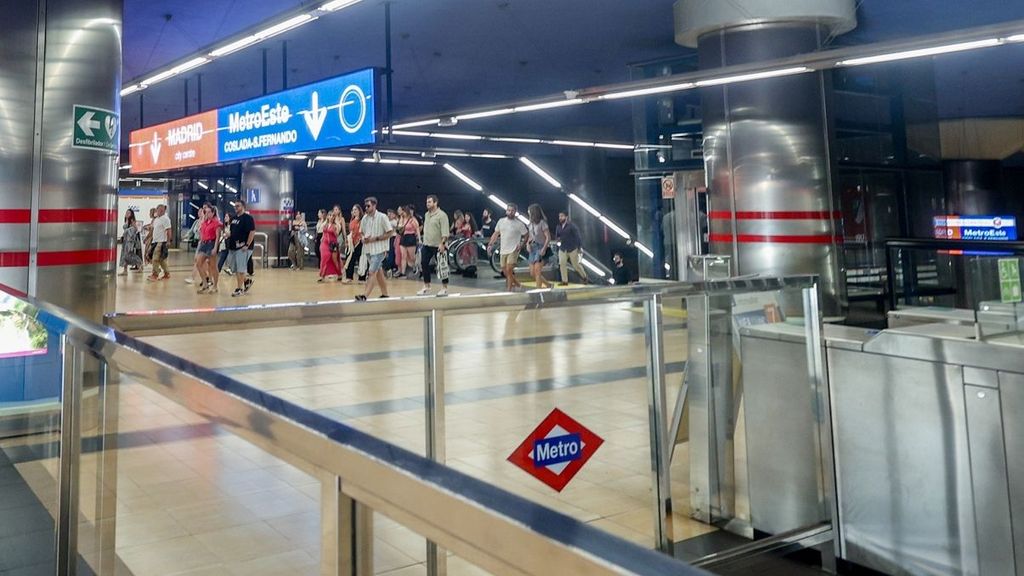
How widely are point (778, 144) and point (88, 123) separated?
698cm

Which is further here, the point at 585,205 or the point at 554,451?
the point at 585,205

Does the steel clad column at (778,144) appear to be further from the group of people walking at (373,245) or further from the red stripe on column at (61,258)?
Answer: the red stripe on column at (61,258)

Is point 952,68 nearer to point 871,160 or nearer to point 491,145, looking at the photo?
point 871,160

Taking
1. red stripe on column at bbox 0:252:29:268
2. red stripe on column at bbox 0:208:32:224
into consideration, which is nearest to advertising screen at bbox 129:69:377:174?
red stripe on column at bbox 0:208:32:224

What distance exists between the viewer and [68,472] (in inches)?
94.8

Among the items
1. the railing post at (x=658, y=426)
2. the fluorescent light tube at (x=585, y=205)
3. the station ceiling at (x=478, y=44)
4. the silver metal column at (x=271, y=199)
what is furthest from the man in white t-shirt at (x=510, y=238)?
the silver metal column at (x=271, y=199)

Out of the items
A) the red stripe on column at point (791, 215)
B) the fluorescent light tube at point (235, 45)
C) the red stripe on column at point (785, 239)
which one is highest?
the fluorescent light tube at point (235, 45)

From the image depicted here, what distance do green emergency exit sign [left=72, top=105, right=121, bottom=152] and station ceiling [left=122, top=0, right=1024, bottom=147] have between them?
2912 mm

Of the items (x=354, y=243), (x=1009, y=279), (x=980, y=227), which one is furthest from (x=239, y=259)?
→ (x=980, y=227)

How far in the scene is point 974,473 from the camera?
9.76 ft

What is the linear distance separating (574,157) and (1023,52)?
41.2 feet

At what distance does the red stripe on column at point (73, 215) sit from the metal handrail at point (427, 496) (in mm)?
4616

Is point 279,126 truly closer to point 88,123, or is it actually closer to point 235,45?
point 235,45

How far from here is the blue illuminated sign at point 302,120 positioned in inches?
290
